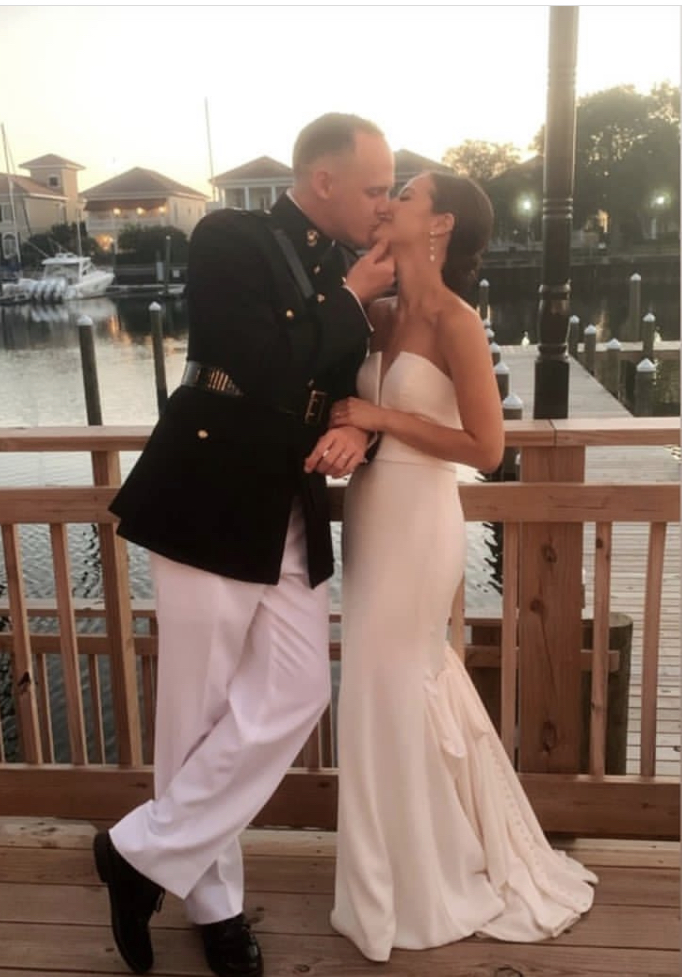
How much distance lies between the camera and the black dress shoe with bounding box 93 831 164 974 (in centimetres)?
174

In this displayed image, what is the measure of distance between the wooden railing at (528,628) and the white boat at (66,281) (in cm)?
3168

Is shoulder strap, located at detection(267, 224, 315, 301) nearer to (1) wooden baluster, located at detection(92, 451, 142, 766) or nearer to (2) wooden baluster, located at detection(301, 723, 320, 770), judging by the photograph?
(1) wooden baluster, located at detection(92, 451, 142, 766)

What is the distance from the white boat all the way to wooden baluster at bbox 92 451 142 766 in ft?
104

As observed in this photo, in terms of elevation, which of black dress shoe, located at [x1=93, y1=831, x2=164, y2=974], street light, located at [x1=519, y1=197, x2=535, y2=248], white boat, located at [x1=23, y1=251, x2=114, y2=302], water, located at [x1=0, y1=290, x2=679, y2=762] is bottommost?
water, located at [x1=0, y1=290, x2=679, y2=762]

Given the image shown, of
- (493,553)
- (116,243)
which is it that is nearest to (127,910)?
(493,553)

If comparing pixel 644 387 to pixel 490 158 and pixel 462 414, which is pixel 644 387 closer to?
pixel 490 158

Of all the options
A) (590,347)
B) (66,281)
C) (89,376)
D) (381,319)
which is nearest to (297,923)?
(381,319)

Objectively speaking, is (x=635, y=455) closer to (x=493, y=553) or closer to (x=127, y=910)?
(x=493, y=553)

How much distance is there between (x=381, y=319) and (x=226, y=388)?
1.24ft

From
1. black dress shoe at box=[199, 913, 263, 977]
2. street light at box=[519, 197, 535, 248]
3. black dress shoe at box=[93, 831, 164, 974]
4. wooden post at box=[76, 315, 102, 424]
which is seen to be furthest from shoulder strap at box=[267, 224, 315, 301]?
street light at box=[519, 197, 535, 248]

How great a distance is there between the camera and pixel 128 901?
1.75 metres

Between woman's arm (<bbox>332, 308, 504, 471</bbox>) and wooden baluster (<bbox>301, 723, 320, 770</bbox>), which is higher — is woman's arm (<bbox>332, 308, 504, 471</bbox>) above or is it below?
above

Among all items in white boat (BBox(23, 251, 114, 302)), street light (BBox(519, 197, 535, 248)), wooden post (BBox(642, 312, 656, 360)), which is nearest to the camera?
wooden post (BBox(642, 312, 656, 360))

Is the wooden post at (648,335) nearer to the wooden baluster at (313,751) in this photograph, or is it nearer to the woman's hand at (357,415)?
the wooden baluster at (313,751)
